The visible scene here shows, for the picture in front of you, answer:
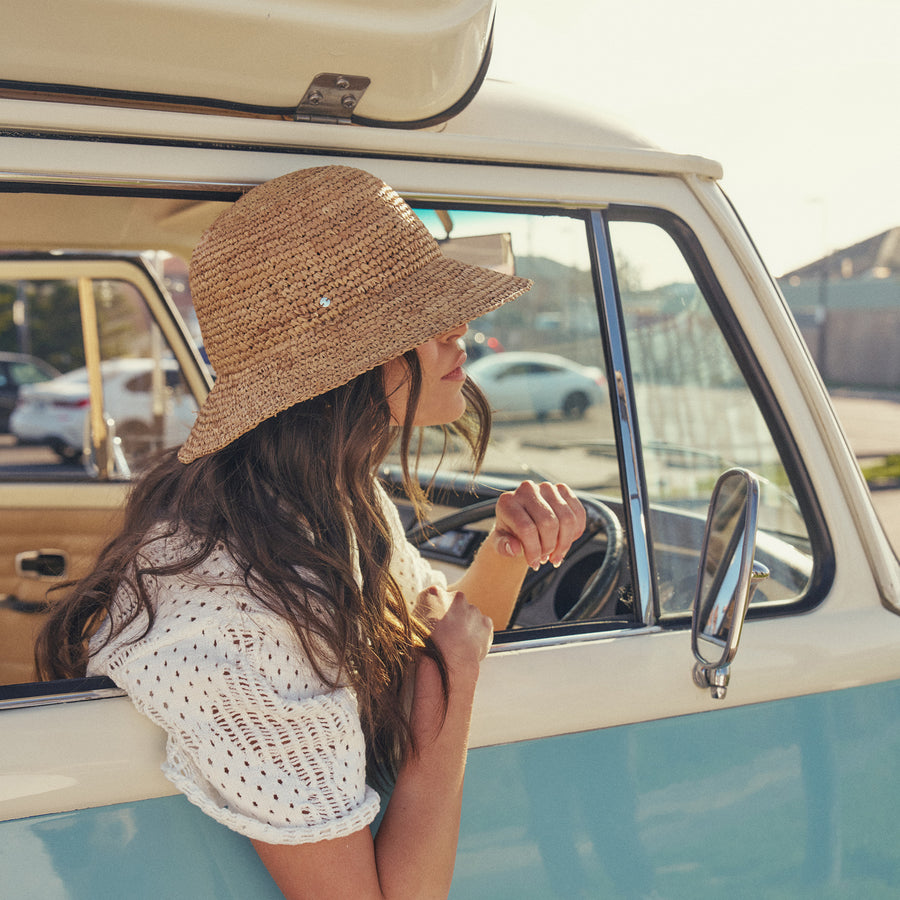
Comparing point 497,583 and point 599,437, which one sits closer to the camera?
point 497,583

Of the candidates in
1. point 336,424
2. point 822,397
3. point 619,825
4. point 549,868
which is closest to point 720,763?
point 619,825

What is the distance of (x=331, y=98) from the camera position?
4.23ft

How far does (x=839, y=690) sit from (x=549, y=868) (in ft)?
1.79

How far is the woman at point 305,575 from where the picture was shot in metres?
1.05

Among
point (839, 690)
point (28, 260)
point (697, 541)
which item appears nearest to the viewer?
point (839, 690)

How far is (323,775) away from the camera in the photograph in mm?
1055

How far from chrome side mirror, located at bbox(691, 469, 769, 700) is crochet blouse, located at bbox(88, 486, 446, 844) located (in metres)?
0.48

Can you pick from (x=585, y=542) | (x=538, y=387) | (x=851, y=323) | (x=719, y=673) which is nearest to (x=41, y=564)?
(x=538, y=387)

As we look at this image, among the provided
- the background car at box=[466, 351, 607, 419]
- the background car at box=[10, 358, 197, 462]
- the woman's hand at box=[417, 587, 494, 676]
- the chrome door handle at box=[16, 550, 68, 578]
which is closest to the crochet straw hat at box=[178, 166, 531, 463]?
the woman's hand at box=[417, 587, 494, 676]

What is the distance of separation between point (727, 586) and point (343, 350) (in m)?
0.59

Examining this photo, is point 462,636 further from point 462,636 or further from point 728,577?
point 728,577

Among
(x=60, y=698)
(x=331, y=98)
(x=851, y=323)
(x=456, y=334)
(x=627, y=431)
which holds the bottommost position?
(x=851, y=323)

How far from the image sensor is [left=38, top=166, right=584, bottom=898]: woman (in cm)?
105

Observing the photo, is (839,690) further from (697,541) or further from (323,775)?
(323,775)
